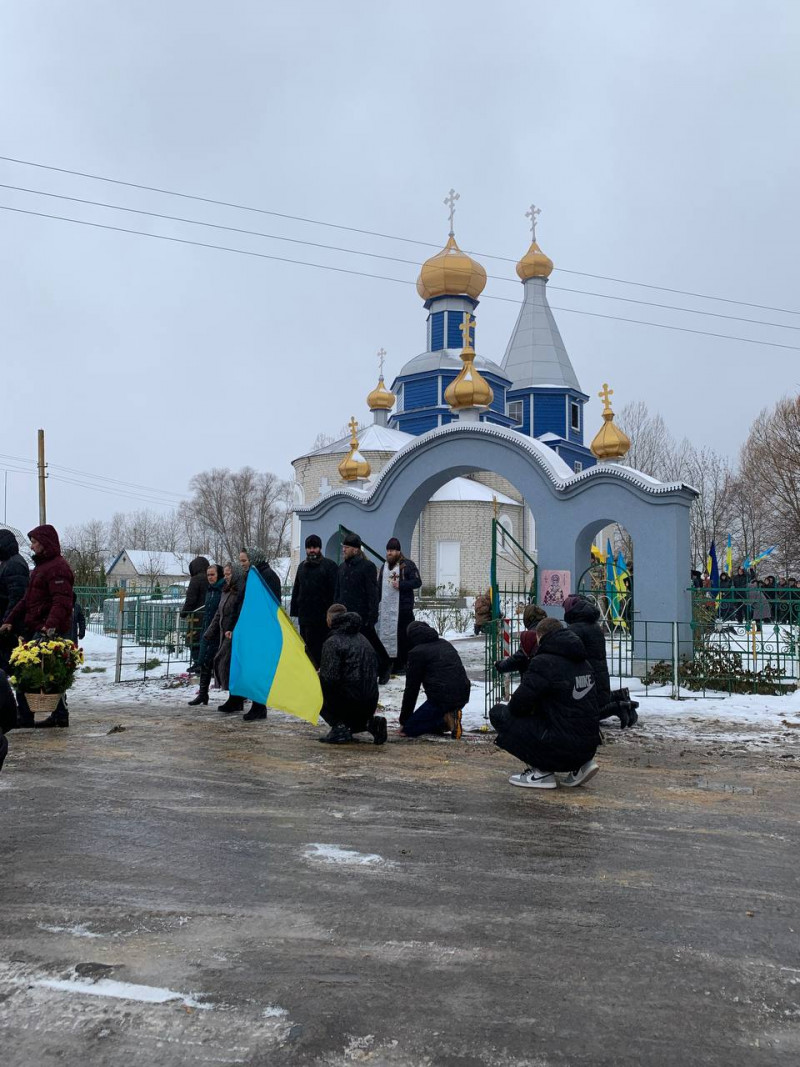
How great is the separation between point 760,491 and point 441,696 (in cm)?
2951

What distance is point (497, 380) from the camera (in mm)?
40219

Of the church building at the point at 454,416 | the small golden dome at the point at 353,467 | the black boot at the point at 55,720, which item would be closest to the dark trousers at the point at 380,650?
the black boot at the point at 55,720

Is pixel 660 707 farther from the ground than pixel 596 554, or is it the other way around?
pixel 596 554

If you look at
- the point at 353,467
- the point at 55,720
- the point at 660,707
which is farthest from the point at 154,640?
the point at 660,707

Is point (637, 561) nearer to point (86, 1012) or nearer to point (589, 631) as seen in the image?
point (589, 631)

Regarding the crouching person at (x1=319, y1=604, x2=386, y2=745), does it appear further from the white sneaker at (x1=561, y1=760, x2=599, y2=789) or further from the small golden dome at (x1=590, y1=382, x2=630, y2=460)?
the small golden dome at (x1=590, y1=382, x2=630, y2=460)

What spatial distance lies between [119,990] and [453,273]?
111 ft

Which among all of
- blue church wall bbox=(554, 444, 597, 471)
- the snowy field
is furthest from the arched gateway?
blue church wall bbox=(554, 444, 597, 471)

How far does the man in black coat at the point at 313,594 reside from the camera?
10.0m

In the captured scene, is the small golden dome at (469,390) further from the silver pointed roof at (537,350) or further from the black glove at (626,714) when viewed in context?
the silver pointed roof at (537,350)

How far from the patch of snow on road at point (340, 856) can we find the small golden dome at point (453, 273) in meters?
31.9

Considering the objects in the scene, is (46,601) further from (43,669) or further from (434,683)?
(434,683)

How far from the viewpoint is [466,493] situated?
4050 centimetres

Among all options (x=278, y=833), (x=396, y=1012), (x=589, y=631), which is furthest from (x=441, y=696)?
(x=396, y=1012)
